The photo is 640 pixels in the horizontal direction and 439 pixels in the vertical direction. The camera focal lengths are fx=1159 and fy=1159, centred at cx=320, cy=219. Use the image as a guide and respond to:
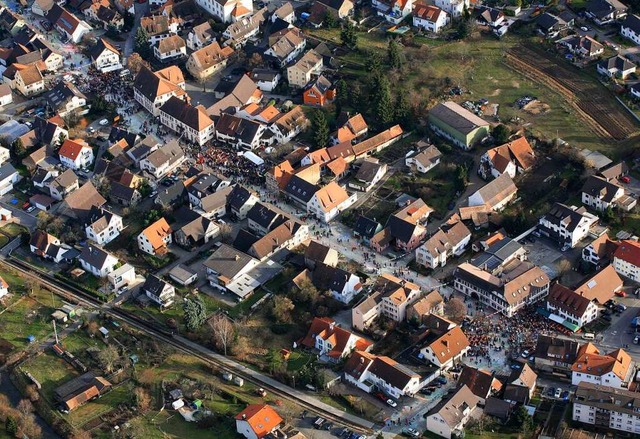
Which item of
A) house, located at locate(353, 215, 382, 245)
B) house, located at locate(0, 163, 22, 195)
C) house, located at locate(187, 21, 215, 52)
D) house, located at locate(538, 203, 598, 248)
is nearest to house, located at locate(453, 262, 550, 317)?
house, located at locate(538, 203, 598, 248)

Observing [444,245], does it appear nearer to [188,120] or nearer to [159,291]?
[159,291]

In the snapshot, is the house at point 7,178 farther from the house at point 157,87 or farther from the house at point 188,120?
the house at point 188,120

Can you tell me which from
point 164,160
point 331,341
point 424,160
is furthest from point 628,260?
point 164,160

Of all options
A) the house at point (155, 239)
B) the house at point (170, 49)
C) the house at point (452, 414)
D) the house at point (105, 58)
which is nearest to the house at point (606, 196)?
the house at point (452, 414)

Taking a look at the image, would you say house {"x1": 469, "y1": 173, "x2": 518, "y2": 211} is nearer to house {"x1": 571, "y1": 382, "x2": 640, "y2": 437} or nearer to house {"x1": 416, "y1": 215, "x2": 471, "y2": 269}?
house {"x1": 416, "y1": 215, "x2": 471, "y2": 269}

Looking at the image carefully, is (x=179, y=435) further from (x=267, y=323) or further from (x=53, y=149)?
(x=53, y=149)

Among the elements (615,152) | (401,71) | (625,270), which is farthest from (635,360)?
(401,71)
